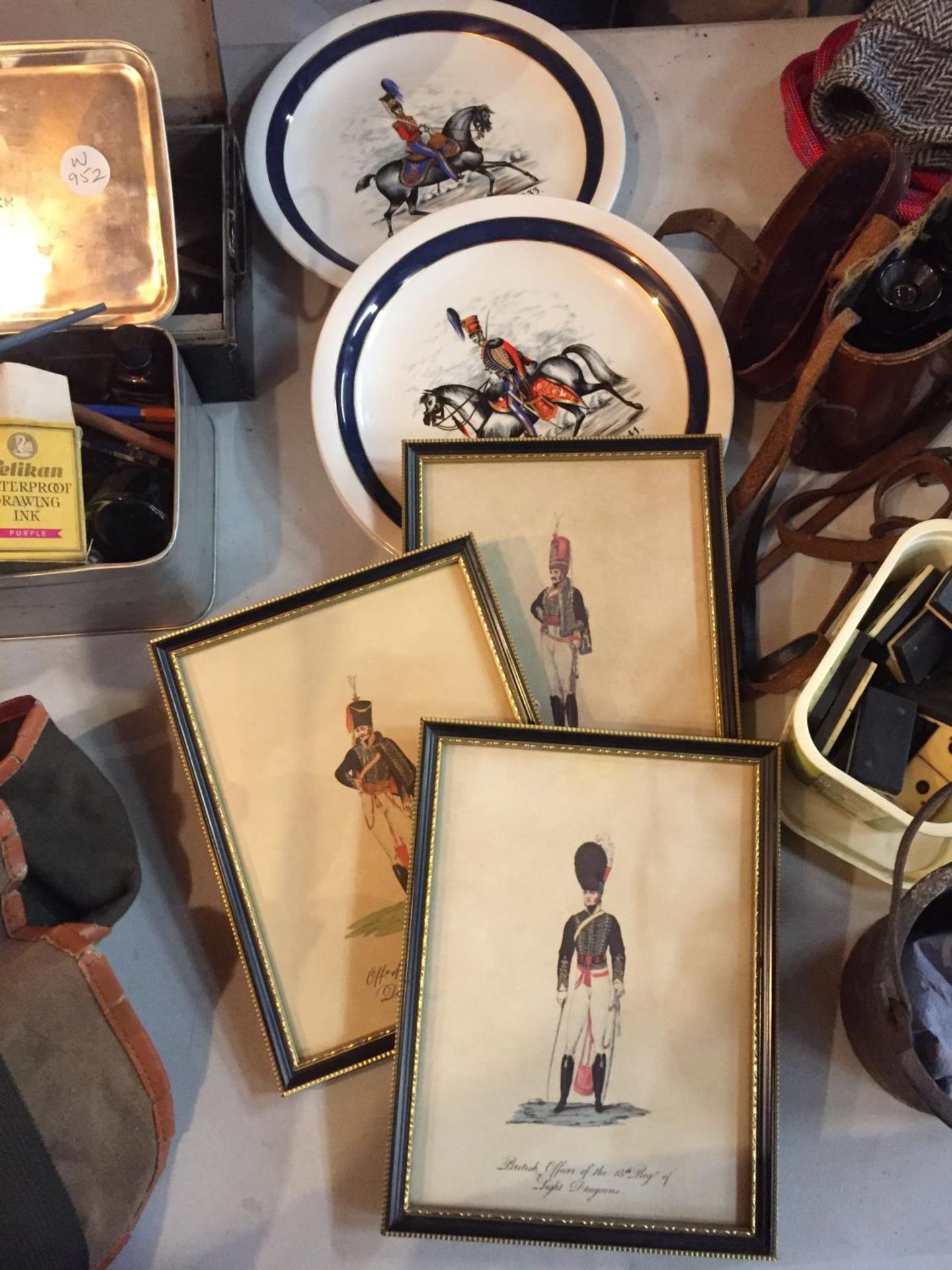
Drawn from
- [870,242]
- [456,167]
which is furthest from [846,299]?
[456,167]

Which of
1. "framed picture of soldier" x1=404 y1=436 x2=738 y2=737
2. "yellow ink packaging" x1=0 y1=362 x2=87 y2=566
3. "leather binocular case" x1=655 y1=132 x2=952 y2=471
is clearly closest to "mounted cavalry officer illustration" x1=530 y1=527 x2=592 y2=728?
"framed picture of soldier" x1=404 y1=436 x2=738 y2=737

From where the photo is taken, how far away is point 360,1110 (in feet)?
2.17

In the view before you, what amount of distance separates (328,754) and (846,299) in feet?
1.57

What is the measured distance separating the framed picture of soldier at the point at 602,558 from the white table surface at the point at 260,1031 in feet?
0.33

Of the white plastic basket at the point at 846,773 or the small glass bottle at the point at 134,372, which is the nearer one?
the white plastic basket at the point at 846,773

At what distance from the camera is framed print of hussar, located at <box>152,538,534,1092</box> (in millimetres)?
636

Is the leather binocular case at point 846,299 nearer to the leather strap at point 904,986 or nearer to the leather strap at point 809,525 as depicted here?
the leather strap at point 809,525

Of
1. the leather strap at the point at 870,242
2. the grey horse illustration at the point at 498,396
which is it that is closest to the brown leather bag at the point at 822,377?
the leather strap at the point at 870,242

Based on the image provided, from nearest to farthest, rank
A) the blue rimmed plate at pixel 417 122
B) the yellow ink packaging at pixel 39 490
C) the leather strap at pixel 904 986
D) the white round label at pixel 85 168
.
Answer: the leather strap at pixel 904 986, the yellow ink packaging at pixel 39 490, the white round label at pixel 85 168, the blue rimmed plate at pixel 417 122

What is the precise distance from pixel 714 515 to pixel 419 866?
32 centimetres

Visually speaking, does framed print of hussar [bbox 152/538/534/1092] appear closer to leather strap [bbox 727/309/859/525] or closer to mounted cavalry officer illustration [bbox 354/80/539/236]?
leather strap [bbox 727/309/859/525]

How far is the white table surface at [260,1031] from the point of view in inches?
25.0

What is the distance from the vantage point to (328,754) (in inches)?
25.9
